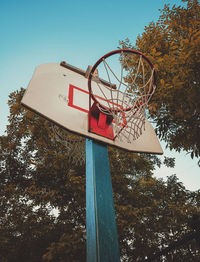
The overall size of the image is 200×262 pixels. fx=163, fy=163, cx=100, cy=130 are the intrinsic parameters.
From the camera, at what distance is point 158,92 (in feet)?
12.2

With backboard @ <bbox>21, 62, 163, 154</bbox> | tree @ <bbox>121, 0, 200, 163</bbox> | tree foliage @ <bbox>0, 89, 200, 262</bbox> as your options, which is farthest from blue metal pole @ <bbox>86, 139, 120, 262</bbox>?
tree foliage @ <bbox>0, 89, 200, 262</bbox>

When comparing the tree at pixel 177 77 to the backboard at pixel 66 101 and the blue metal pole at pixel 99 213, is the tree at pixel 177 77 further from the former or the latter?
the blue metal pole at pixel 99 213

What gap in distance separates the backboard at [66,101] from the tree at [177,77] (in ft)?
4.75

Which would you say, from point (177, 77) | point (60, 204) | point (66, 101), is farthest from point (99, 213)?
point (60, 204)

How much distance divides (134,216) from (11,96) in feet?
19.5

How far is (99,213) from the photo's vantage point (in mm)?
1401

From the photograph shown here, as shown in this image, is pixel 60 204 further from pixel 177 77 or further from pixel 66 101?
pixel 177 77

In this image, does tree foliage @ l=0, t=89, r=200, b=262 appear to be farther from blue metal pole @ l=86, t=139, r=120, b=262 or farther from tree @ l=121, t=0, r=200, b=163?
blue metal pole @ l=86, t=139, r=120, b=262

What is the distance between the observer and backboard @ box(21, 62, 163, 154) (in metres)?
1.84

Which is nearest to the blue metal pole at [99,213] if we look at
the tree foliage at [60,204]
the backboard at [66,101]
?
the backboard at [66,101]

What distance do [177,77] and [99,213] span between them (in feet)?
10.5

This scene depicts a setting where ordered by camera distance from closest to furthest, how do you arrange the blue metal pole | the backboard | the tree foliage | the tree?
1. the blue metal pole
2. the backboard
3. the tree
4. the tree foliage

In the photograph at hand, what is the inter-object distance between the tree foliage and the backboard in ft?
9.86

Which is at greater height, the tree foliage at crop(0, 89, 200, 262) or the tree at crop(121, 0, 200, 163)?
the tree at crop(121, 0, 200, 163)
